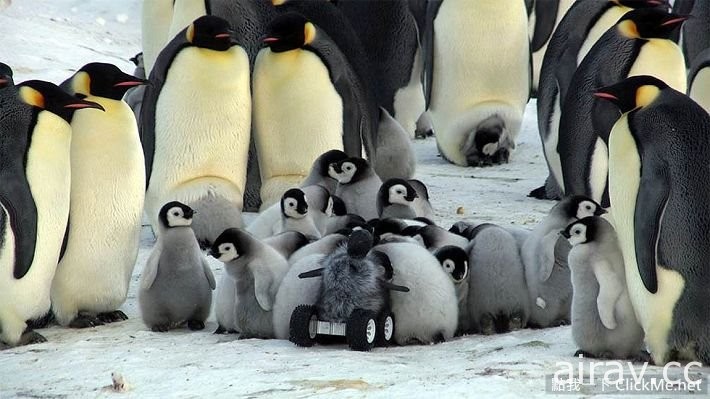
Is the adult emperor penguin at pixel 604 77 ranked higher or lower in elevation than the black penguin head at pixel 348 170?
higher

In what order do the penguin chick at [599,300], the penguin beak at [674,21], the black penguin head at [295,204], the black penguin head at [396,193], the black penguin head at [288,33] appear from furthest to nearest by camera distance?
the black penguin head at [288,33]
the penguin beak at [674,21]
the black penguin head at [396,193]
the black penguin head at [295,204]
the penguin chick at [599,300]

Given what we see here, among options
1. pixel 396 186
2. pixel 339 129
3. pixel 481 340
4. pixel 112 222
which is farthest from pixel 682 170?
pixel 339 129

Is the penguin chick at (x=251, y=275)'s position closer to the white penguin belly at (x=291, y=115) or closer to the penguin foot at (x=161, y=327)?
the penguin foot at (x=161, y=327)

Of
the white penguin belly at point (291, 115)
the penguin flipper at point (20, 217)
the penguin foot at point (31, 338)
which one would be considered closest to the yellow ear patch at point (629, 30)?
the white penguin belly at point (291, 115)

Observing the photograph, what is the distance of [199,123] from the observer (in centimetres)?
683

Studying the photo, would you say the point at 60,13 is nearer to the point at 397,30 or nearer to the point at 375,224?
the point at 397,30

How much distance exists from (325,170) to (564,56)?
1.92 m

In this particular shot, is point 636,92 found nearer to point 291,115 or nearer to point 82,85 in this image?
point 82,85

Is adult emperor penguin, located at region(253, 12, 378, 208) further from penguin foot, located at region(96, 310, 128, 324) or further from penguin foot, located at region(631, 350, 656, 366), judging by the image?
penguin foot, located at region(631, 350, 656, 366)

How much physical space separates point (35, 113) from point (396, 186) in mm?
1584

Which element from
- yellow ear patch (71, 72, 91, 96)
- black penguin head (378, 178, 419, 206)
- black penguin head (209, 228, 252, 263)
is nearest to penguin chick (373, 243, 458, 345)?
black penguin head (209, 228, 252, 263)

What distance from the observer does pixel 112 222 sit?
5555 mm

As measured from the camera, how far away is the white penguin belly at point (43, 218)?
5090 millimetres

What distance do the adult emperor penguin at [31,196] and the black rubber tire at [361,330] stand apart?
4.12 ft
